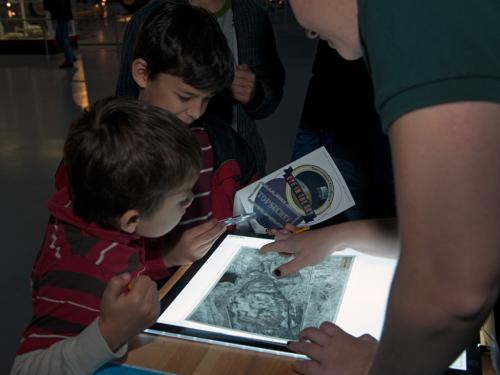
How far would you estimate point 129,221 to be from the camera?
86 cm

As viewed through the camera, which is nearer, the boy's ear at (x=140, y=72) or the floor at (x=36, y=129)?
the boy's ear at (x=140, y=72)

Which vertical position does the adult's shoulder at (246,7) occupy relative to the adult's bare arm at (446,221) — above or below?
above

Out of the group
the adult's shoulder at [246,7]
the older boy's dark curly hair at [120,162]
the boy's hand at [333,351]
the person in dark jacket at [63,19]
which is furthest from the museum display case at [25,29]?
the boy's hand at [333,351]

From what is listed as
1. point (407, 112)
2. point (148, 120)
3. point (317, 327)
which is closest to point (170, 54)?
point (148, 120)

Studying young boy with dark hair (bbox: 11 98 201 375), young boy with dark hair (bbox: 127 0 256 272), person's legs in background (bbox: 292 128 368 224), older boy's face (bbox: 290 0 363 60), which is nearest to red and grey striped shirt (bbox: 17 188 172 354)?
young boy with dark hair (bbox: 11 98 201 375)

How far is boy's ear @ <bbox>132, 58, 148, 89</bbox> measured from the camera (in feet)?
3.92

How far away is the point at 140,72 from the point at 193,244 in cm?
44

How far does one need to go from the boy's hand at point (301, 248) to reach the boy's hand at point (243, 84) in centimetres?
55

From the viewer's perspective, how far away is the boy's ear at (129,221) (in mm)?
838

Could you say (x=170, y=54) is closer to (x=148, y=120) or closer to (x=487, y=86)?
(x=148, y=120)

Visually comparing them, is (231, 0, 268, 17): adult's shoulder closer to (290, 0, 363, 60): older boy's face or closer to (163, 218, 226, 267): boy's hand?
(163, 218, 226, 267): boy's hand

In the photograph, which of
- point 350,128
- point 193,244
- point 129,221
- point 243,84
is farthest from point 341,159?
point 129,221

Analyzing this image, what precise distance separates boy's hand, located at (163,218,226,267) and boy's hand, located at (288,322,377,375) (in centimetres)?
32

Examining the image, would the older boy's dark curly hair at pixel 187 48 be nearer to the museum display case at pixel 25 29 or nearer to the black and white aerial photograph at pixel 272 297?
the black and white aerial photograph at pixel 272 297
